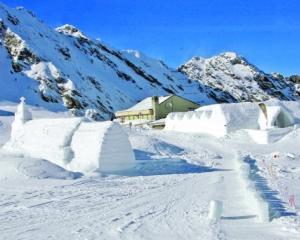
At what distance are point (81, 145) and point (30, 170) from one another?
384 centimetres

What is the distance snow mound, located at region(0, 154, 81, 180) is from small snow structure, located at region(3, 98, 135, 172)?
5.39 ft

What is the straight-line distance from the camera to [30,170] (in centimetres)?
1927

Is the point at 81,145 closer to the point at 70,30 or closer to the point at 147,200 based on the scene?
the point at 147,200

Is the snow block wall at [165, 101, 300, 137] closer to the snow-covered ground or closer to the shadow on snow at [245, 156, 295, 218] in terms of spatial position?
the snow-covered ground

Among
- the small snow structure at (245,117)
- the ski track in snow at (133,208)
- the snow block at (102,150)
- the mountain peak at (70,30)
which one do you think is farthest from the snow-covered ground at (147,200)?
the mountain peak at (70,30)

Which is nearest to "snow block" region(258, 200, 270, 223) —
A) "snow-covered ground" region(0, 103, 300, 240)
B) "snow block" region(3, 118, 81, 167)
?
"snow-covered ground" region(0, 103, 300, 240)

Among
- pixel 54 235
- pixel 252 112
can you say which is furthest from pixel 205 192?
pixel 252 112

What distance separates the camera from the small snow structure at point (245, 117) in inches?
1763

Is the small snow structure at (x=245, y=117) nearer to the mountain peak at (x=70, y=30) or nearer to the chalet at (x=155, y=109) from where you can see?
the chalet at (x=155, y=109)

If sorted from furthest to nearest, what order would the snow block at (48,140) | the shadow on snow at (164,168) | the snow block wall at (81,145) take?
the snow block at (48,140) < the shadow on snow at (164,168) < the snow block wall at (81,145)

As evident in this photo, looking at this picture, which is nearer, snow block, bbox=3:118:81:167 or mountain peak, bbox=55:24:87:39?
snow block, bbox=3:118:81:167

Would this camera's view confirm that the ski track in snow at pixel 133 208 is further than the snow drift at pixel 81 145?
No

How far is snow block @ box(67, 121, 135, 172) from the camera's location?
21422mm

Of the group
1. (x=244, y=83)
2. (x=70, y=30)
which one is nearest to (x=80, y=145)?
(x=70, y=30)
